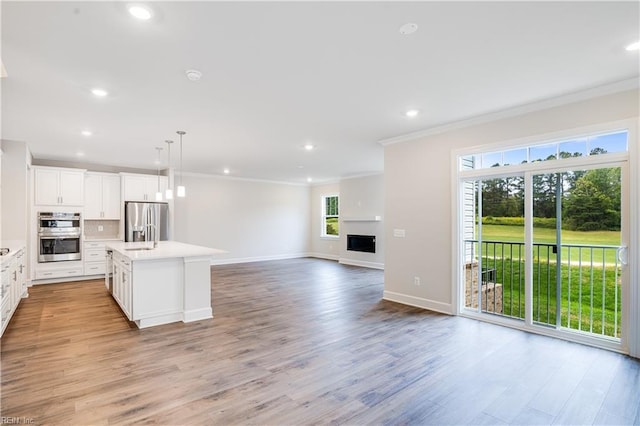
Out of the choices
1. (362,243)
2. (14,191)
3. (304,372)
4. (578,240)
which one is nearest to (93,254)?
(14,191)

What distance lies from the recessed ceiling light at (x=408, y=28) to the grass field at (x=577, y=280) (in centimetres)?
292

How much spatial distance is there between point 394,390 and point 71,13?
3.44 metres

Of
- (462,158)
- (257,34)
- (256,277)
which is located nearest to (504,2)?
(257,34)

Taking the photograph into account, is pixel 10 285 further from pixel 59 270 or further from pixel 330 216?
pixel 330 216

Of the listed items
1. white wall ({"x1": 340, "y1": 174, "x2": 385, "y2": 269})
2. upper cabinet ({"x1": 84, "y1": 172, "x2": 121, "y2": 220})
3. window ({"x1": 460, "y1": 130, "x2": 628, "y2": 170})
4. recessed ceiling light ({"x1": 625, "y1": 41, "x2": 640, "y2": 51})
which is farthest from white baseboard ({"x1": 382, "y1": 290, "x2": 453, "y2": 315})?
upper cabinet ({"x1": 84, "y1": 172, "x2": 121, "y2": 220})

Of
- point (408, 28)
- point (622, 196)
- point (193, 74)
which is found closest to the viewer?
point (408, 28)

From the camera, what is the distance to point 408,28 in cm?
223

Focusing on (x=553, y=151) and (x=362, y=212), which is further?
(x=362, y=212)

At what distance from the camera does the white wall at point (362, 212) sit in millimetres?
8883

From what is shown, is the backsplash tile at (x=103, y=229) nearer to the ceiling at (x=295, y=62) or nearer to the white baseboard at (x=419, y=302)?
the ceiling at (x=295, y=62)

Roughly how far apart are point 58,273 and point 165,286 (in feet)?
13.2

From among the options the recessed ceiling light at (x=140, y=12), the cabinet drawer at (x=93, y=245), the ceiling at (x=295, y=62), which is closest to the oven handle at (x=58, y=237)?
the cabinet drawer at (x=93, y=245)

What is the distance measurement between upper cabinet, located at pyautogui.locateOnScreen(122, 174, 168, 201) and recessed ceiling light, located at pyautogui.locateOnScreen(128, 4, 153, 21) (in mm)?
6186

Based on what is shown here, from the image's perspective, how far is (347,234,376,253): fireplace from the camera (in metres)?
8.99
